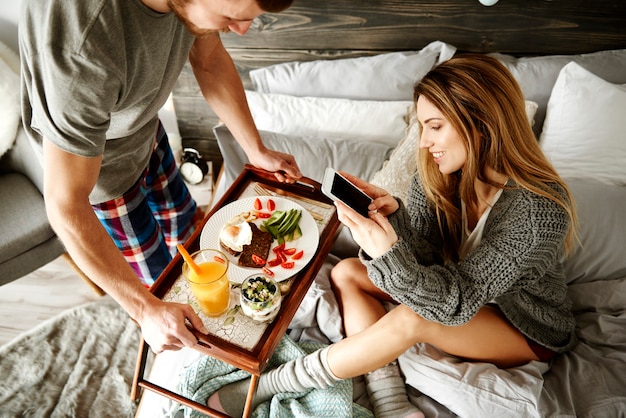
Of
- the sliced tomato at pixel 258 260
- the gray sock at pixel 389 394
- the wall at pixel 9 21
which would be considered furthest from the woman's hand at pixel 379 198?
the wall at pixel 9 21

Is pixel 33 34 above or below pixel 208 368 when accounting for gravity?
above

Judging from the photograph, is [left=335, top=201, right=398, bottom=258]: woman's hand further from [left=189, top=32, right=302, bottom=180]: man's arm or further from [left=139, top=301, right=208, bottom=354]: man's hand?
[left=139, top=301, right=208, bottom=354]: man's hand

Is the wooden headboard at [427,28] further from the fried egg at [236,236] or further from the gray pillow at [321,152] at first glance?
the fried egg at [236,236]

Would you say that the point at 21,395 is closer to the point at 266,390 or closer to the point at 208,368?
the point at 208,368

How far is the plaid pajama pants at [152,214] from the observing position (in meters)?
1.51

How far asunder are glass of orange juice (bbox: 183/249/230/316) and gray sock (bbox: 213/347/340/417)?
0.31m

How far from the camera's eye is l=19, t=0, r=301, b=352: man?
0.93 metres

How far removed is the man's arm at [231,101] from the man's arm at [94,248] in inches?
21.4

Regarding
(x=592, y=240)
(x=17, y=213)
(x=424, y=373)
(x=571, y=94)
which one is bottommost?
(x=17, y=213)

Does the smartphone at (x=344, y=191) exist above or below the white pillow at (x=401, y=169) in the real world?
above

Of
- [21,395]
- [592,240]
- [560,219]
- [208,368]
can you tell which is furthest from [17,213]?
[592,240]

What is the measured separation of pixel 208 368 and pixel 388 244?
63 cm

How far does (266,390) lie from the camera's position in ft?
4.43

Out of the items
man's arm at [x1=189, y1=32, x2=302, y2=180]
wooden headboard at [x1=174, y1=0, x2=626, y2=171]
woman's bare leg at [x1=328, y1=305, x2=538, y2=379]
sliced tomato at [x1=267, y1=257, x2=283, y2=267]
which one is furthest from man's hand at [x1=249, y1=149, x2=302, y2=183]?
wooden headboard at [x1=174, y1=0, x2=626, y2=171]
